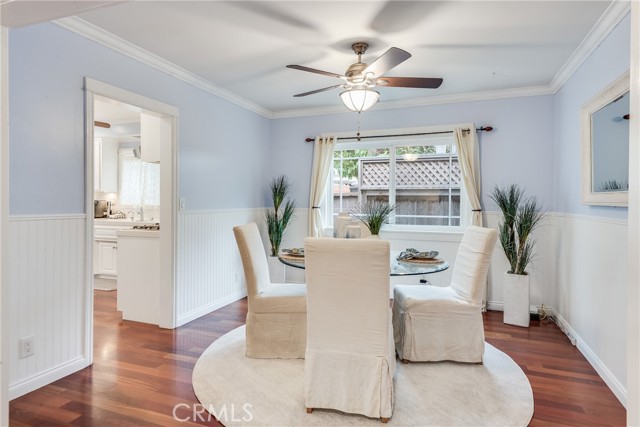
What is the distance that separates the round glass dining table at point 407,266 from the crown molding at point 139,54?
2009mm

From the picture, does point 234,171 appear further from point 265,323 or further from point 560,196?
point 560,196

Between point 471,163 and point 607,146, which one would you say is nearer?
point 607,146

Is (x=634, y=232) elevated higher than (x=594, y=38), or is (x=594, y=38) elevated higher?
(x=594, y=38)

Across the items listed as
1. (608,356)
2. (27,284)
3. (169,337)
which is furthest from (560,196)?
(27,284)

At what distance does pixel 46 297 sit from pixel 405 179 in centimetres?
375

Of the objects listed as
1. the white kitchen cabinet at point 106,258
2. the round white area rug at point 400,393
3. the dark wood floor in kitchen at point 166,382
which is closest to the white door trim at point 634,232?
the round white area rug at point 400,393

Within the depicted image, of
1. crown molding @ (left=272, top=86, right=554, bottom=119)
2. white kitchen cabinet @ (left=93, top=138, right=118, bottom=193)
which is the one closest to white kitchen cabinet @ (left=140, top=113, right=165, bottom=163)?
crown molding @ (left=272, top=86, right=554, bottom=119)

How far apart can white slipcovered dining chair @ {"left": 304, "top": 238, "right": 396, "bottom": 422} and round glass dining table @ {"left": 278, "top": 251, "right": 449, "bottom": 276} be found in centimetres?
50

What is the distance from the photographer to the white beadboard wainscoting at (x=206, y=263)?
11.6 ft

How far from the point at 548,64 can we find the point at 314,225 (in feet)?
9.73

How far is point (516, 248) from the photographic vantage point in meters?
3.63

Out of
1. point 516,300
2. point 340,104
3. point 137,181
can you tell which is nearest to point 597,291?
point 516,300

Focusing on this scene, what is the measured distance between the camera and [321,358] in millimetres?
2039

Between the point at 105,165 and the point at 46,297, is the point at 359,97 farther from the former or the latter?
the point at 105,165
